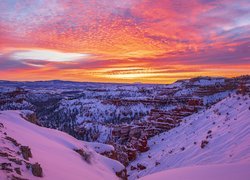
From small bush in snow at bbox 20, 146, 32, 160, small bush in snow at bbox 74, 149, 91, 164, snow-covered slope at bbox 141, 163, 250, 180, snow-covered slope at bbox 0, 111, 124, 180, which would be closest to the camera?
snow-covered slope at bbox 141, 163, 250, 180

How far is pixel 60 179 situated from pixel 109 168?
20.8 ft

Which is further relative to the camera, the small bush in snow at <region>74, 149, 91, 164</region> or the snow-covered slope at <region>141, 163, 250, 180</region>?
the small bush in snow at <region>74, 149, 91, 164</region>

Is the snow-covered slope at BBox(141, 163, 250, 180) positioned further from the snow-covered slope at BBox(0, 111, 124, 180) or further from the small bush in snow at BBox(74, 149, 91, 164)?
the small bush in snow at BBox(74, 149, 91, 164)

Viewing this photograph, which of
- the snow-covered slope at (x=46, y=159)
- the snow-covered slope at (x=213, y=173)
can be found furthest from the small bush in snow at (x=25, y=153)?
the snow-covered slope at (x=213, y=173)

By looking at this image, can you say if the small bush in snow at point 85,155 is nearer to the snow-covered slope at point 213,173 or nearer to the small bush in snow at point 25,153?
the small bush in snow at point 25,153

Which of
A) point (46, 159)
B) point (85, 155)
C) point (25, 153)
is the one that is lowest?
point (85, 155)

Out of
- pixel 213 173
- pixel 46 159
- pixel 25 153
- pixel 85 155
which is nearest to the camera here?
pixel 213 173

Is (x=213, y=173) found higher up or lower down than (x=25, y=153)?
lower down

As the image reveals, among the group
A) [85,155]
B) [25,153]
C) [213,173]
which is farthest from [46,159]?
[213,173]

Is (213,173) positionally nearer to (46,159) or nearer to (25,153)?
(46,159)

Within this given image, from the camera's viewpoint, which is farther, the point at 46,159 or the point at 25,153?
the point at 46,159

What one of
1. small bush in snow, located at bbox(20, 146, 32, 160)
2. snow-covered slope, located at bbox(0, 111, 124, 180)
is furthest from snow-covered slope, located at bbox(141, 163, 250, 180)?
small bush in snow, located at bbox(20, 146, 32, 160)

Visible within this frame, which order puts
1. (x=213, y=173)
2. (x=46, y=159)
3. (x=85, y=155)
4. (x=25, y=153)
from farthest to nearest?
(x=85, y=155), (x=46, y=159), (x=25, y=153), (x=213, y=173)

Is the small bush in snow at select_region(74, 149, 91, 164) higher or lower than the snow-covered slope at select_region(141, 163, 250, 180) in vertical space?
lower
